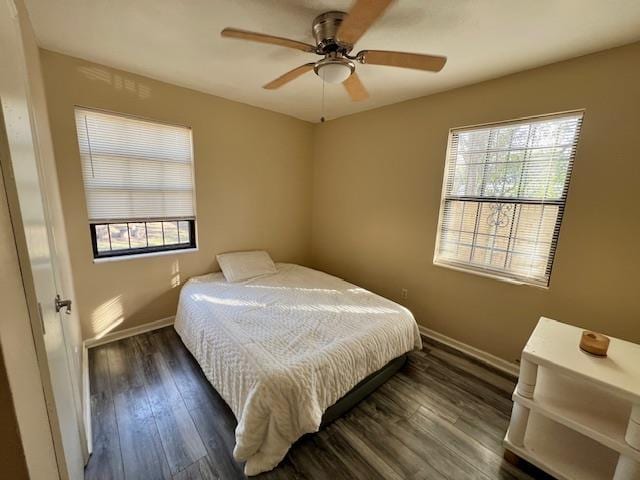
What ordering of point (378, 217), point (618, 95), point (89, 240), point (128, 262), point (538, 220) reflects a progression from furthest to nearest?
point (378, 217)
point (128, 262)
point (89, 240)
point (538, 220)
point (618, 95)

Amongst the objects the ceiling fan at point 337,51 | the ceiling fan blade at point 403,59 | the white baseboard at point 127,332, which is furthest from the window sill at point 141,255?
the ceiling fan blade at point 403,59

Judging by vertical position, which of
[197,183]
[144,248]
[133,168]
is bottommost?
[144,248]

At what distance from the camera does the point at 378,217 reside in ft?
10.1

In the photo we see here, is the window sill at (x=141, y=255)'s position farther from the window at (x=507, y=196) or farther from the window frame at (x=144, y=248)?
the window at (x=507, y=196)

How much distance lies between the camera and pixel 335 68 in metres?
1.56

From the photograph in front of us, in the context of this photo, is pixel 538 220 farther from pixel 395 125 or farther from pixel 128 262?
pixel 128 262

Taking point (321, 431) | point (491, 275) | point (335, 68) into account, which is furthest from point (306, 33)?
point (321, 431)

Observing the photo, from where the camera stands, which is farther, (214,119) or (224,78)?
(214,119)

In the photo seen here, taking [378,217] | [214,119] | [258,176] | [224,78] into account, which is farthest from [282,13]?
[378,217]

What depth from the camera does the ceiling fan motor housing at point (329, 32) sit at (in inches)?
56.9

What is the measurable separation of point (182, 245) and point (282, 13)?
91.4 inches

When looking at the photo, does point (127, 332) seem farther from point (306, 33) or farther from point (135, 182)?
point (306, 33)

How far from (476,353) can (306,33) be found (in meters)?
2.93

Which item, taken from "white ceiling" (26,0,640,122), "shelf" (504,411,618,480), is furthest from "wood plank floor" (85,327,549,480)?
"white ceiling" (26,0,640,122)
